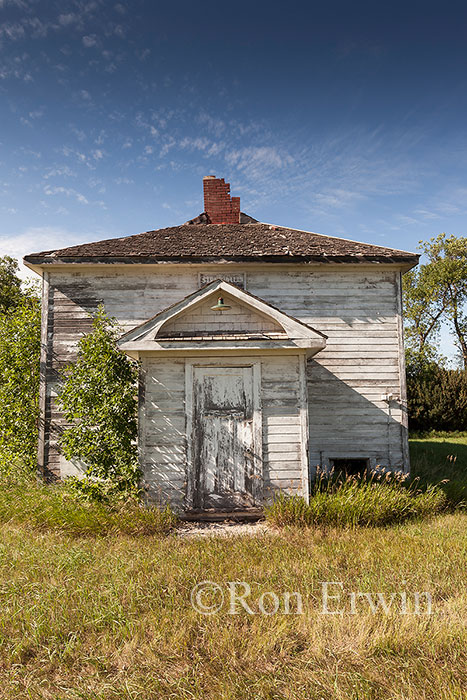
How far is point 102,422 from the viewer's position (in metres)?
6.82

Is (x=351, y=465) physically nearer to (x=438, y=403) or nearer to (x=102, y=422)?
(x=102, y=422)

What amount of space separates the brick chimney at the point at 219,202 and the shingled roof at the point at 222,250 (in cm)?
174

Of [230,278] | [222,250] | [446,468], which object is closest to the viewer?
[222,250]

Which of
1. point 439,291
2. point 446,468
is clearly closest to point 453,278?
point 439,291

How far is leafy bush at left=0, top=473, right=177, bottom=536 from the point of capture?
572cm

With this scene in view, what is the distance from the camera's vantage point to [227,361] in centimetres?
687

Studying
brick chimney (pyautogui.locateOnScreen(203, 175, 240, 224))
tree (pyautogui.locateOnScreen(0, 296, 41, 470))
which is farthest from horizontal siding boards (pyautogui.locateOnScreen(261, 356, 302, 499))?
brick chimney (pyautogui.locateOnScreen(203, 175, 240, 224))

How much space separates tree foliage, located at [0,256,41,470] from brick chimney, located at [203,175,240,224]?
5.39m

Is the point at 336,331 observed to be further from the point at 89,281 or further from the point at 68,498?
the point at 68,498

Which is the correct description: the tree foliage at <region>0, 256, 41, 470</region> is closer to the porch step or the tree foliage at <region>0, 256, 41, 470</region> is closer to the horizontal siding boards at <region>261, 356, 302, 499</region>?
the porch step

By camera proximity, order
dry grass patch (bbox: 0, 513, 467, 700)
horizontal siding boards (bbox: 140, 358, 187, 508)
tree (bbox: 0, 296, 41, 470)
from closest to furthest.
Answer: dry grass patch (bbox: 0, 513, 467, 700) < horizontal siding boards (bbox: 140, 358, 187, 508) < tree (bbox: 0, 296, 41, 470)

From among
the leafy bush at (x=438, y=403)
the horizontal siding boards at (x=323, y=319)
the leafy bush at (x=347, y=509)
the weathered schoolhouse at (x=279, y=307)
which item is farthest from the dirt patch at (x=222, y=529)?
the leafy bush at (x=438, y=403)

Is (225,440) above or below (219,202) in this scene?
below

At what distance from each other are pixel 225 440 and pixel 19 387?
4740 mm
